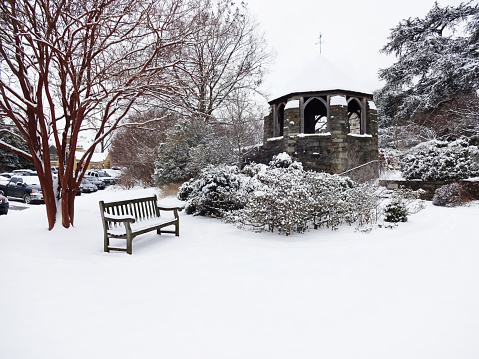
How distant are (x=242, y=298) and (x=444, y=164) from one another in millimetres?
9668

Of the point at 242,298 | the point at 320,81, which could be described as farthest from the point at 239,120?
the point at 242,298

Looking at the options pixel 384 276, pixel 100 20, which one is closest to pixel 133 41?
pixel 100 20

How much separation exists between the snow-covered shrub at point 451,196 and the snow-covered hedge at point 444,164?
0.65m

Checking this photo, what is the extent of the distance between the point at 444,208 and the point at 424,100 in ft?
41.3

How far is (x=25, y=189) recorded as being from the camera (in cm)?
1565

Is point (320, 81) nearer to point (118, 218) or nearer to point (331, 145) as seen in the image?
point (331, 145)

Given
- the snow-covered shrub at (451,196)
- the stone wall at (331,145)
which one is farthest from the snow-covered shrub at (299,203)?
the stone wall at (331,145)

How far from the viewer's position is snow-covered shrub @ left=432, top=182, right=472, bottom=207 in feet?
30.5

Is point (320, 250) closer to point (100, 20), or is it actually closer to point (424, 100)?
point (100, 20)

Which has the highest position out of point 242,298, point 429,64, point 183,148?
point 429,64

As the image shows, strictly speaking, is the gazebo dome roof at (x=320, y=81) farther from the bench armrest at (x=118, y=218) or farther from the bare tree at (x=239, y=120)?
the bench armrest at (x=118, y=218)

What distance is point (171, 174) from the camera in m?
13.7

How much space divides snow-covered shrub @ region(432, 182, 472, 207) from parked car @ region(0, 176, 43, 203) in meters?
16.5

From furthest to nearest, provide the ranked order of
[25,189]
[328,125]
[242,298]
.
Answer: [25,189] < [328,125] < [242,298]
